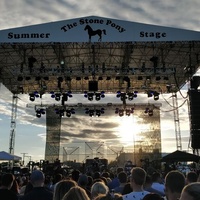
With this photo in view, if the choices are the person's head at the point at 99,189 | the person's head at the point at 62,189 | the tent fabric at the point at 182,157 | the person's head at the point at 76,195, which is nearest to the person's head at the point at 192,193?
the person's head at the point at 76,195

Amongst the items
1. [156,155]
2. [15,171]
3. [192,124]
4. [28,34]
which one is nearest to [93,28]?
[28,34]

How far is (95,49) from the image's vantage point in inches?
709

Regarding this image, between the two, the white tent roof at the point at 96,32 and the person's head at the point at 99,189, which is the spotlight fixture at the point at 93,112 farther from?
the person's head at the point at 99,189

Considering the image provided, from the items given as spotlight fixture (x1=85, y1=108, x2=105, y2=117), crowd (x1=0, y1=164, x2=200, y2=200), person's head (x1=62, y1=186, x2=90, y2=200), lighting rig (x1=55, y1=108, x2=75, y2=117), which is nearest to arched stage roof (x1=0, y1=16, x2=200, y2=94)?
lighting rig (x1=55, y1=108, x2=75, y2=117)

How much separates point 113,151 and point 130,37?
14003 millimetres

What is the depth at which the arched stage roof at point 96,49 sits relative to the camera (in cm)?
1462

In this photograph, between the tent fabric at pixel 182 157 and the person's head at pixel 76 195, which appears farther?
the tent fabric at pixel 182 157

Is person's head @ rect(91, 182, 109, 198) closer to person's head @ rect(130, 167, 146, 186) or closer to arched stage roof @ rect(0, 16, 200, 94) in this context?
person's head @ rect(130, 167, 146, 186)

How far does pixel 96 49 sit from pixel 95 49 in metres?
0.05

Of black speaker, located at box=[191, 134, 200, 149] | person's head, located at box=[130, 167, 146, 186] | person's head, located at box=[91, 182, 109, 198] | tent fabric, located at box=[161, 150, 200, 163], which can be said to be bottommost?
person's head, located at box=[91, 182, 109, 198]

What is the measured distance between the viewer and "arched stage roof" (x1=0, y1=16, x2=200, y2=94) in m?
14.6

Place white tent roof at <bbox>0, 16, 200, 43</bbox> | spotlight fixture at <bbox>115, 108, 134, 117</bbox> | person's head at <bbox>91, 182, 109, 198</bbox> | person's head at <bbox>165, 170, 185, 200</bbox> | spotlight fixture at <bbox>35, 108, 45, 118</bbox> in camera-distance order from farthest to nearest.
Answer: spotlight fixture at <bbox>115, 108, 134, 117</bbox> → spotlight fixture at <bbox>35, 108, 45, 118</bbox> → white tent roof at <bbox>0, 16, 200, 43</bbox> → person's head at <bbox>91, 182, 109, 198</bbox> → person's head at <bbox>165, 170, 185, 200</bbox>

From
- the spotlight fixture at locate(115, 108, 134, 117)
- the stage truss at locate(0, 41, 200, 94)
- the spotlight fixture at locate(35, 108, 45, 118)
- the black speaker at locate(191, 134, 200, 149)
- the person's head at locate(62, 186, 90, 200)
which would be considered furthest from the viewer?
the spotlight fixture at locate(115, 108, 134, 117)

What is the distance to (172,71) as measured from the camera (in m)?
16.5
